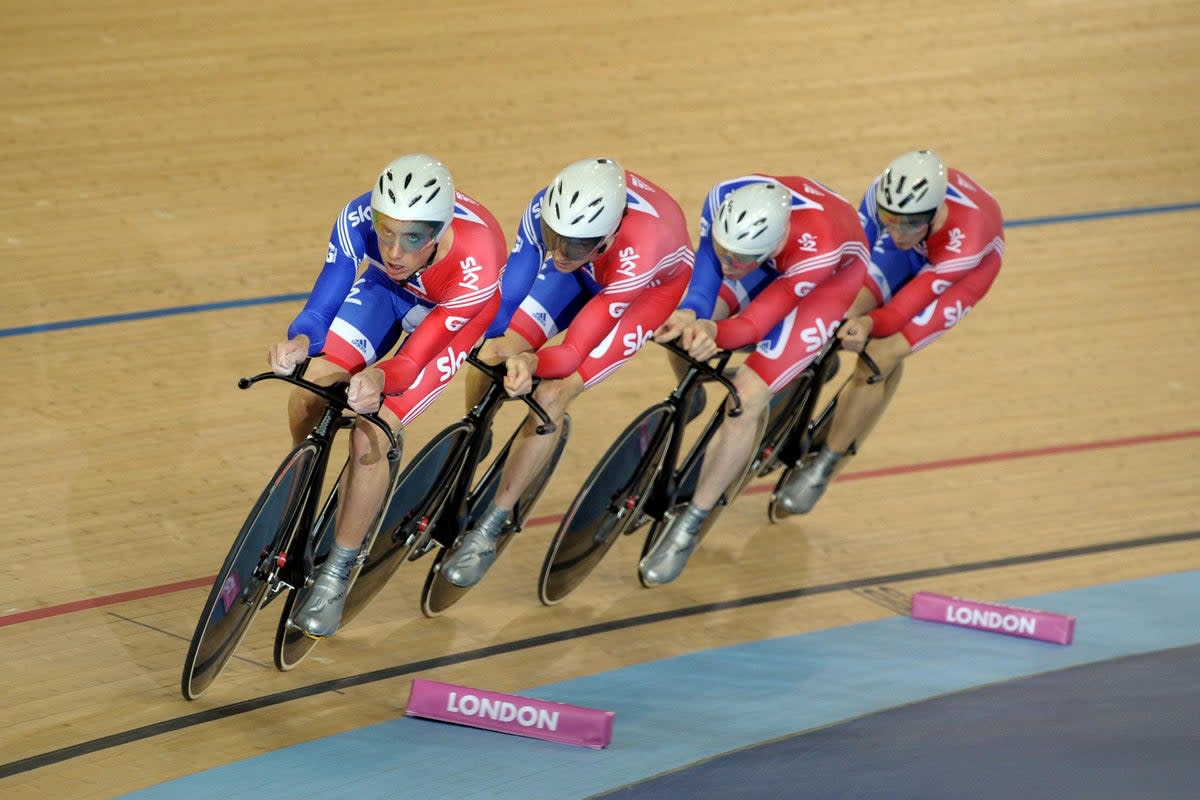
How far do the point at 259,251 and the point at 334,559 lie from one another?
288cm

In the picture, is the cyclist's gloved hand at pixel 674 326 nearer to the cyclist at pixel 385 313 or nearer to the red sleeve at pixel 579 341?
the red sleeve at pixel 579 341

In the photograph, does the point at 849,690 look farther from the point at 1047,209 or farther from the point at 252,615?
the point at 1047,209

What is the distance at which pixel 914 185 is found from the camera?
4.81 metres

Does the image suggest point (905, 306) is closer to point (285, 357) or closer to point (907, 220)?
point (907, 220)

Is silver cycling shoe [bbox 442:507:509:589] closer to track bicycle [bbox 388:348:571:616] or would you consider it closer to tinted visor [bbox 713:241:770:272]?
track bicycle [bbox 388:348:571:616]

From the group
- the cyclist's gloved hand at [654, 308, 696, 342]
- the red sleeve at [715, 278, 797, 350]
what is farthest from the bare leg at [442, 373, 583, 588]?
the red sleeve at [715, 278, 797, 350]

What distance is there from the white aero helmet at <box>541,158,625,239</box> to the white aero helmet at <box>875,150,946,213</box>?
1.18m

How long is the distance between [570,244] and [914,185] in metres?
1.38

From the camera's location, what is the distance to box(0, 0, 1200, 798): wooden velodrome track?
4172mm

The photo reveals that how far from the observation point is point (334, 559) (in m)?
3.83

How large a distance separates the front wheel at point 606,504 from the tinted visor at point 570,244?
1.99 feet

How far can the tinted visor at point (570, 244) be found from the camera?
3.99m

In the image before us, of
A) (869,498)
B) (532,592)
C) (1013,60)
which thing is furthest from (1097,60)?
(532,592)

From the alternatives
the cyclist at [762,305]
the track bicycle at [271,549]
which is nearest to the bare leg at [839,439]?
the cyclist at [762,305]
